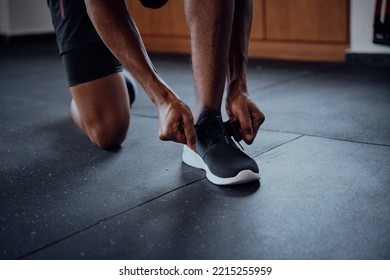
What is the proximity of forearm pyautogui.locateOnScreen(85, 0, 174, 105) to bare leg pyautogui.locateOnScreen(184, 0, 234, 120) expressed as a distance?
0.11 metres

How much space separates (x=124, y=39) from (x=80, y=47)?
332mm

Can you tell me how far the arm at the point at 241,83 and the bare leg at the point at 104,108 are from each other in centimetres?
37

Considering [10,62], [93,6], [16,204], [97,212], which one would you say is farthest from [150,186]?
[10,62]

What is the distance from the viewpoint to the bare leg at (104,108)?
1.54 metres

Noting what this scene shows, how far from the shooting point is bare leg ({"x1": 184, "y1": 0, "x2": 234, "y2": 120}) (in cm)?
125

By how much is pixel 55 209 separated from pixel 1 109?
117 centimetres

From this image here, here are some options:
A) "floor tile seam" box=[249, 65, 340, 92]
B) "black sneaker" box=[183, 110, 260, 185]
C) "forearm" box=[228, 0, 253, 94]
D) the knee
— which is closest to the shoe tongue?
"black sneaker" box=[183, 110, 260, 185]

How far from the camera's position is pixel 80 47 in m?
1.52

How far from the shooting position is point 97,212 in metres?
1.10

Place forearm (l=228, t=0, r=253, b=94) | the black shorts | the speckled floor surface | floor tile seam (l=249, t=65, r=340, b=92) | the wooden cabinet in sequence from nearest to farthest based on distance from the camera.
Answer: the speckled floor surface, forearm (l=228, t=0, r=253, b=94), the black shorts, floor tile seam (l=249, t=65, r=340, b=92), the wooden cabinet

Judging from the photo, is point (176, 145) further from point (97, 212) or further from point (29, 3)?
point (29, 3)

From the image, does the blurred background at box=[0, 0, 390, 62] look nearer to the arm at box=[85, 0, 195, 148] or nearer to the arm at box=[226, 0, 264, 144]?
the arm at box=[226, 0, 264, 144]

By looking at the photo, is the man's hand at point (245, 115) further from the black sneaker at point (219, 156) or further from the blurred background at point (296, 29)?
the blurred background at point (296, 29)

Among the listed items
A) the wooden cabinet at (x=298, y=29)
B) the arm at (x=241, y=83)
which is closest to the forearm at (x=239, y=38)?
the arm at (x=241, y=83)
